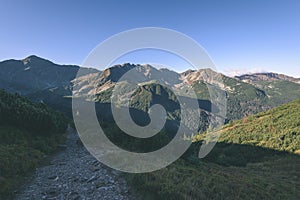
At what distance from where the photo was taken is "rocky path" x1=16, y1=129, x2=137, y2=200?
11742 mm

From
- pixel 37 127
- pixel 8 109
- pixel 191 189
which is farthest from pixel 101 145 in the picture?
pixel 191 189

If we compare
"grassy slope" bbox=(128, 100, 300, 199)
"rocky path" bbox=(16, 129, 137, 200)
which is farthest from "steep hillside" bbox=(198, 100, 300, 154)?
"rocky path" bbox=(16, 129, 137, 200)

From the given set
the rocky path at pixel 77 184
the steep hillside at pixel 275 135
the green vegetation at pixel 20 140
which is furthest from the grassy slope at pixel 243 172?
the green vegetation at pixel 20 140

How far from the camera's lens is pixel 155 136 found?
25.1m

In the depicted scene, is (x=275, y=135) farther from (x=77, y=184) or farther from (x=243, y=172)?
(x=77, y=184)

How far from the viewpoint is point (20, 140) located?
945 inches

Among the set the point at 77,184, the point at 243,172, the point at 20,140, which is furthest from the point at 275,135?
the point at 77,184

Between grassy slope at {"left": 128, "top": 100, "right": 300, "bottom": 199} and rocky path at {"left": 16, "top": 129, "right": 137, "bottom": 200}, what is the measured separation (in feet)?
Result: 3.99

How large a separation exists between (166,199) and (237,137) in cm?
8597

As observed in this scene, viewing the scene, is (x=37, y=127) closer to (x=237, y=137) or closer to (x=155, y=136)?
(x=155, y=136)

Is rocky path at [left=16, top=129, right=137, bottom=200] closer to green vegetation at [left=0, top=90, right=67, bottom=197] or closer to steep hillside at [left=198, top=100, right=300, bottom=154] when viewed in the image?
green vegetation at [left=0, top=90, right=67, bottom=197]

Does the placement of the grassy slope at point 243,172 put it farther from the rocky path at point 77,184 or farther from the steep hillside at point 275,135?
the rocky path at point 77,184

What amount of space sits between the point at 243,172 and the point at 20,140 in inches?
1111

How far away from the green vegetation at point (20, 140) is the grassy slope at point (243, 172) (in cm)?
816
